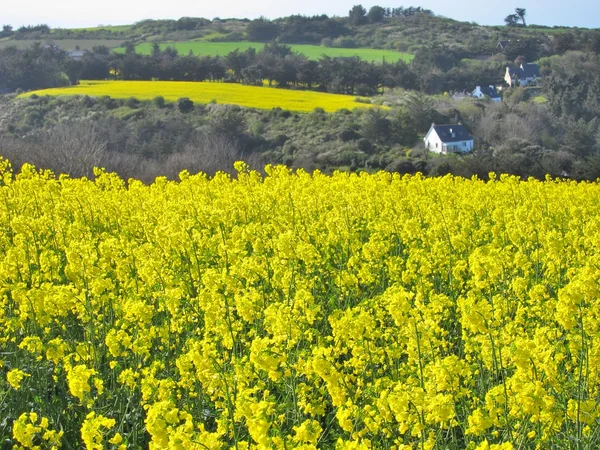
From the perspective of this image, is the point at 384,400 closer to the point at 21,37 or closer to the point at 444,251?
the point at 444,251

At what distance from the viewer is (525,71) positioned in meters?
86.4

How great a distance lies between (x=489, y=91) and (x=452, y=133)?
2778 centimetres

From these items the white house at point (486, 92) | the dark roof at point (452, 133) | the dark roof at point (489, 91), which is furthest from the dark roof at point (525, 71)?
the dark roof at point (452, 133)

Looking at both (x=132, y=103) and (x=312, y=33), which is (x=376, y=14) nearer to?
(x=312, y=33)

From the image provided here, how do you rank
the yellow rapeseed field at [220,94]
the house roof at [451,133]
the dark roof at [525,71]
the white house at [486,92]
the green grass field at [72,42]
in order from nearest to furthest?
the house roof at [451,133] → the yellow rapeseed field at [220,94] → the white house at [486,92] → the dark roof at [525,71] → the green grass field at [72,42]

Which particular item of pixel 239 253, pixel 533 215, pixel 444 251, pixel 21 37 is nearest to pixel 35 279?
pixel 239 253

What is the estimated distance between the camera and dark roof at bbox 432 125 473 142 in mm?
49519

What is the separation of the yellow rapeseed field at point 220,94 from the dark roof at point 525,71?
28630 millimetres

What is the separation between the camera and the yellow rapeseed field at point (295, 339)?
3.75m

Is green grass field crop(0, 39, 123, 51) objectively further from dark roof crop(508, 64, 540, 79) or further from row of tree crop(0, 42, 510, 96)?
dark roof crop(508, 64, 540, 79)

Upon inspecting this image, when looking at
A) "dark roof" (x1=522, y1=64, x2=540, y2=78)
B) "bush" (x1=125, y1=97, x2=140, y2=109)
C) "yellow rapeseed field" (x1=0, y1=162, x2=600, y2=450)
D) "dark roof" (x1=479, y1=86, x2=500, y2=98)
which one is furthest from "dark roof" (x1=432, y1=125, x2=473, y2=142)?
"yellow rapeseed field" (x1=0, y1=162, x2=600, y2=450)

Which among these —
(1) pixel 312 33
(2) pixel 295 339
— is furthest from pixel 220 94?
(1) pixel 312 33

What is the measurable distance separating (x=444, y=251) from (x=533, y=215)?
197 centimetres

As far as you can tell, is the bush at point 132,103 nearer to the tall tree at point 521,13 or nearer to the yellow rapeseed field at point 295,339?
the yellow rapeseed field at point 295,339
